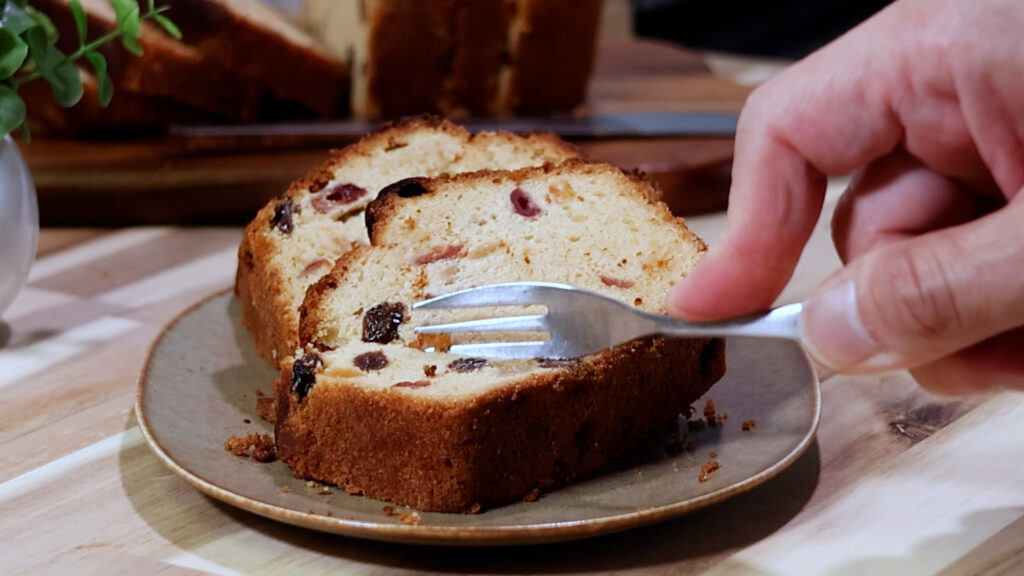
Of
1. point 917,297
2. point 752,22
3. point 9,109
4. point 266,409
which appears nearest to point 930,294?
point 917,297

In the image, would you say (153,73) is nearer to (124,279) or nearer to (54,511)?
(124,279)

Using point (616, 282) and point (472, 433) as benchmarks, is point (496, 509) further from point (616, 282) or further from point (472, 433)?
point (616, 282)

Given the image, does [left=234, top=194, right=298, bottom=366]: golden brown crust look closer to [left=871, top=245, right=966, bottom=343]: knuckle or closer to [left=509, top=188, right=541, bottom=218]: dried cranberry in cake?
[left=509, top=188, right=541, bottom=218]: dried cranberry in cake

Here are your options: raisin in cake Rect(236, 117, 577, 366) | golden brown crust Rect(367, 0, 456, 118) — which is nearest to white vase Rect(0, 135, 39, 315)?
raisin in cake Rect(236, 117, 577, 366)

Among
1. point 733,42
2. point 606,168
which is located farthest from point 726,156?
point 733,42

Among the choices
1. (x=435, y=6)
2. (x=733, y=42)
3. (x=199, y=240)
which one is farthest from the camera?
(x=733, y=42)

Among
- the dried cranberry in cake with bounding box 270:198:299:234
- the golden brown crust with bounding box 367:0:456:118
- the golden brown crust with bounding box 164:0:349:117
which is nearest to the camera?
the dried cranberry in cake with bounding box 270:198:299:234

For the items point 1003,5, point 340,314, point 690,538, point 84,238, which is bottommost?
point 84,238
